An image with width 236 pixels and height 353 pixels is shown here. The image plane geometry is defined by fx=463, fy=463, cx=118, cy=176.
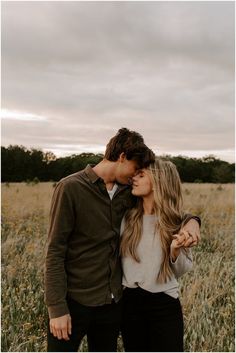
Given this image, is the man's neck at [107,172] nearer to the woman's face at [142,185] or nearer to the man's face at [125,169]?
the man's face at [125,169]

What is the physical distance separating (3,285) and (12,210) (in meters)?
4.40

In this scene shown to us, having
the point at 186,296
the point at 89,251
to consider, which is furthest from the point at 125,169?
the point at 186,296

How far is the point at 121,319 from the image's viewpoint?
2568mm

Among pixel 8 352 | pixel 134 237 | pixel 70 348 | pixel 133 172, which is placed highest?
pixel 133 172

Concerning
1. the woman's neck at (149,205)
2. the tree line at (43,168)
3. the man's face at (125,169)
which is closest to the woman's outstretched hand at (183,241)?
the woman's neck at (149,205)

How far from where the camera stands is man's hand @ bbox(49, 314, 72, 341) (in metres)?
2.36

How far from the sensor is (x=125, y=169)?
2.59 m

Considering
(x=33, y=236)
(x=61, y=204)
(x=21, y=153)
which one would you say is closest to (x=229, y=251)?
(x=33, y=236)

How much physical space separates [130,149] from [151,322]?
0.93 m

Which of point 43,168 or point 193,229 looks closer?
point 193,229

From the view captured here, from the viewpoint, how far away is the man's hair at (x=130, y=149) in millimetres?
2549

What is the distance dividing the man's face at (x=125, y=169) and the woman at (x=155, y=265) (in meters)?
0.05

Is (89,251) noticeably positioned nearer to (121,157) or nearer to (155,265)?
(155,265)

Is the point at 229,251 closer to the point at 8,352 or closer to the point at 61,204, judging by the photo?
the point at 8,352
